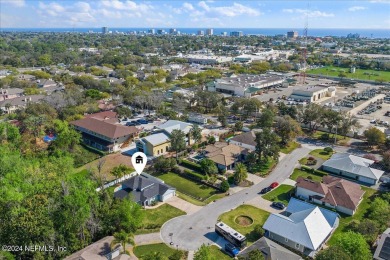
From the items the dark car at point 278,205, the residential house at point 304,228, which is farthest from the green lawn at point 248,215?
the residential house at point 304,228

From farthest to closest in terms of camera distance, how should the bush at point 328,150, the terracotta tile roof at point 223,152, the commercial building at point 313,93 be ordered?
the commercial building at point 313,93 < the bush at point 328,150 < the terracotta tile roof at point 223,152

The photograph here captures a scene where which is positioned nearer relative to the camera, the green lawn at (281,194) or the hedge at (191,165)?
the green lawn at (281,194)

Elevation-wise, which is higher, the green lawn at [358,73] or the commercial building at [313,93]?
the green lawn at [358,73]

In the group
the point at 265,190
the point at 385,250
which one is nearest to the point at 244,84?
the point at 265,190

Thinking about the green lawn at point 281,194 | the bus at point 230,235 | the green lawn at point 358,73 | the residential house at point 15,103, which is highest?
the green lawn at point 358,73

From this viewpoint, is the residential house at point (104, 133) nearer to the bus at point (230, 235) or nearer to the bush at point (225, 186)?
the bush at point (225, 186)

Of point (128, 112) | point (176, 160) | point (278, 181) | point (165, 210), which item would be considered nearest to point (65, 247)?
point (165, 210)

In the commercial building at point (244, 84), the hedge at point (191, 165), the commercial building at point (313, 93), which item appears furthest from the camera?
the commercial building at point (244, 84)

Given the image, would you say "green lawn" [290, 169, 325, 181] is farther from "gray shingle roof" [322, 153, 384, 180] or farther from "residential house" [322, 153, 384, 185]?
"gray shingle roof" [322, 153, 384, 180]
